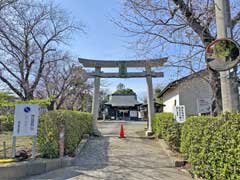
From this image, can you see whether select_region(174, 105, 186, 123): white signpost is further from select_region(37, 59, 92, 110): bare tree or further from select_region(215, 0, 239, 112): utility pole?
select_region(37, 59, 92, 110): bare tree

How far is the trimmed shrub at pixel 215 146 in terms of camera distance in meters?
4.43

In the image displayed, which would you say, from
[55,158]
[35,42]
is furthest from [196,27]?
[35,42]

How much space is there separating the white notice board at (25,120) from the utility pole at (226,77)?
5.27 metres

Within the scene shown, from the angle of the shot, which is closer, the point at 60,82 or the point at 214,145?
the point at 214,145

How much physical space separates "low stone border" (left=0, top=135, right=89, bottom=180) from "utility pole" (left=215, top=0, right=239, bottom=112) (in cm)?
487

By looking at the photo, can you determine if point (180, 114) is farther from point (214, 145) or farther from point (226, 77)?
point (226, 77)

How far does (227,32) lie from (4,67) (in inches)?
667

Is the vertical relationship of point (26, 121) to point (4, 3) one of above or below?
below

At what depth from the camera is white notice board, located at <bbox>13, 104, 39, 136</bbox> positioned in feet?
23.9

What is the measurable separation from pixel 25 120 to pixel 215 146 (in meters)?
5.16

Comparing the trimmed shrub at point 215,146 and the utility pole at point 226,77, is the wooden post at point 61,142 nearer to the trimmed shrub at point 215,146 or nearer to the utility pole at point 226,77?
the trimmed shrub at point 215,146

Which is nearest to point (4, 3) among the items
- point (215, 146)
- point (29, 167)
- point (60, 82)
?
point (29, 167)

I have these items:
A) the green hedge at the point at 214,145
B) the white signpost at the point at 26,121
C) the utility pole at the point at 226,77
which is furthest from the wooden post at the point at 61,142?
the utility pole at the point at 226,77

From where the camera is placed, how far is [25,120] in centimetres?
745
